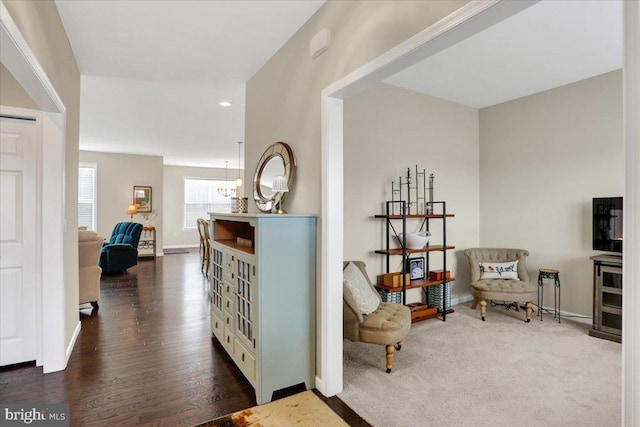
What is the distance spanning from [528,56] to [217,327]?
4.11m

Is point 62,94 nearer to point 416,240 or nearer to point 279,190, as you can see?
point 279,190

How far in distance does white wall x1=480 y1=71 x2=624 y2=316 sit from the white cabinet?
3.55 meters

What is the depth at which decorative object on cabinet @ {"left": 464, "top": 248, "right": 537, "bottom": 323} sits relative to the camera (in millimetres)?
3988

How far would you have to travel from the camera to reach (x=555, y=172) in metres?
4.33

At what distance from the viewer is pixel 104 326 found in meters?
3.83

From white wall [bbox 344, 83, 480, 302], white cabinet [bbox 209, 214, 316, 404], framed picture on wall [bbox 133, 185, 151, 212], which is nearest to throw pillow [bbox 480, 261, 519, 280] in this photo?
white wall [bbox 344, 83, 480, 302]

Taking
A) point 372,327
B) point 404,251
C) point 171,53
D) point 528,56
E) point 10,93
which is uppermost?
point 528,56

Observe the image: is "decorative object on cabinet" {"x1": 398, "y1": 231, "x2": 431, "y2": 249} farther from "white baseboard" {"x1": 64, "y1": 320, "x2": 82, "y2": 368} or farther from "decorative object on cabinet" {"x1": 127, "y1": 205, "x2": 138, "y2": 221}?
"decorative object on cabinet" {"x1": 127, "y1": 205, "x2": 138, "y2": 221}

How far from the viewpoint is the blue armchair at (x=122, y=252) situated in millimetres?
6726

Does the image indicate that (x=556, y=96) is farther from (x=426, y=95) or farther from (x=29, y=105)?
(x=29, y=105)

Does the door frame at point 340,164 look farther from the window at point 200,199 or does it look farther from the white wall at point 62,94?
the window at point 200,199

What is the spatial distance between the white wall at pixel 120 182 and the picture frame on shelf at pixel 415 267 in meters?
7.52

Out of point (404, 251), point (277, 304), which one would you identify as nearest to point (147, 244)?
point (404, 251)

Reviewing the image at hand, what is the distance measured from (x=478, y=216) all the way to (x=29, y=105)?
5428mm
